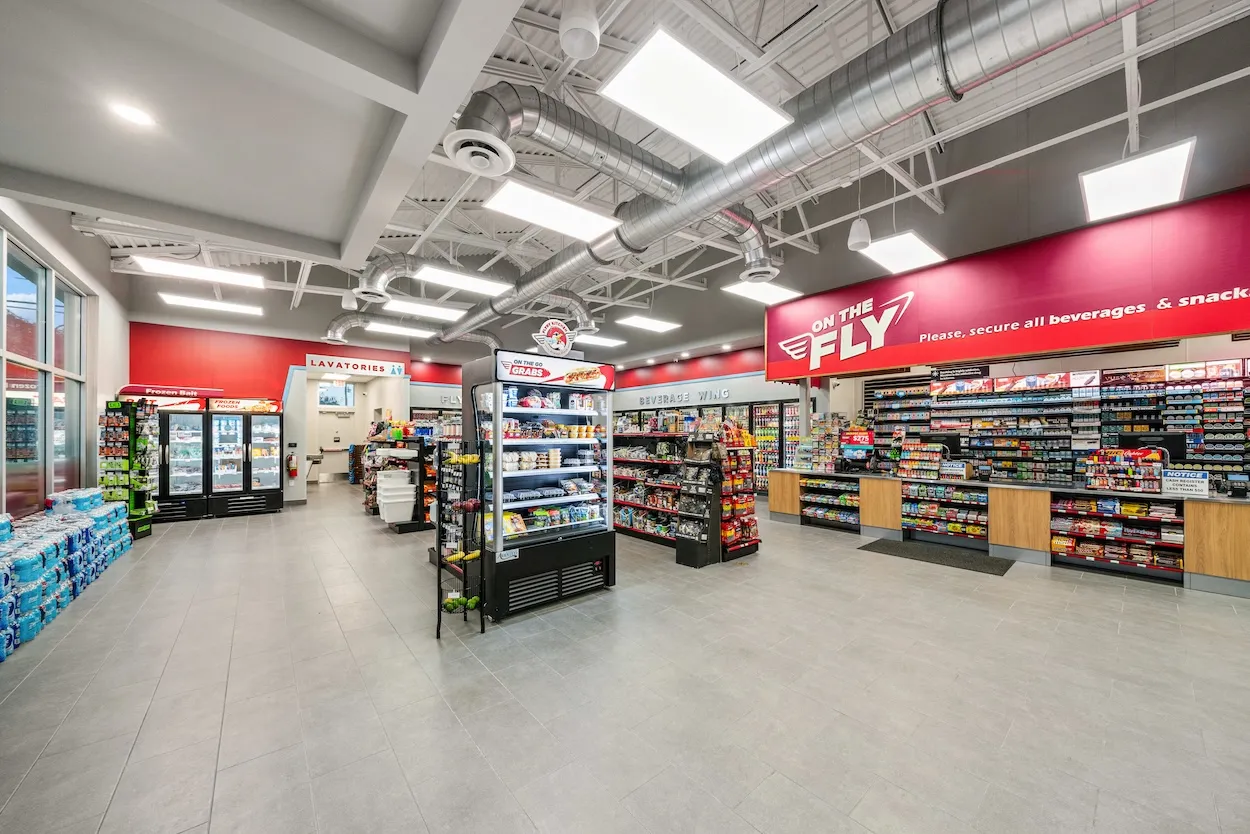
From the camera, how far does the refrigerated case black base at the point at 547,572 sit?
415 cm

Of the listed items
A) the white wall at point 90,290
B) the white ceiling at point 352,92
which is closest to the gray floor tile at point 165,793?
the white ceiling at point 352,92

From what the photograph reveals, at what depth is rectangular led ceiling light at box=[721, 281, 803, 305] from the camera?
7.60m

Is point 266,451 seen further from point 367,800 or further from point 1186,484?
point 1186,484

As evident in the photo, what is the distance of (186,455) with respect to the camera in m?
9.03

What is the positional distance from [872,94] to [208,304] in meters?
11.1

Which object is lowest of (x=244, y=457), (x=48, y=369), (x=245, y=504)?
(x=245, y=504)

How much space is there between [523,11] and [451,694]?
5.26 metres

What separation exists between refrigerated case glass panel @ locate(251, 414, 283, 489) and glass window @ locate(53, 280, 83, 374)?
2704 mm

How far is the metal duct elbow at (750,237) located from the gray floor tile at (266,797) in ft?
20.2

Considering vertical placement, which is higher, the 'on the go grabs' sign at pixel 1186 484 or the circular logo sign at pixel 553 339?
the circular logo sign at pixel 553 339

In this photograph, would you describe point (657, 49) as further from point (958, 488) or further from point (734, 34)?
point (958, 488)

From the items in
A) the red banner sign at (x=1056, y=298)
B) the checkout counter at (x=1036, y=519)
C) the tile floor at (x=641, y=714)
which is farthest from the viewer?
the red banner sign at (x=1056, y=298)

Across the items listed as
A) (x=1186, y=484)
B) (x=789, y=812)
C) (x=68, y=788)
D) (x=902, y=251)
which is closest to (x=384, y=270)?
(x=68, y=788)

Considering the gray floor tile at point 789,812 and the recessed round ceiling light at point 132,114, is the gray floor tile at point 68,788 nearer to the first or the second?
the gray floor tile at point 789,812
